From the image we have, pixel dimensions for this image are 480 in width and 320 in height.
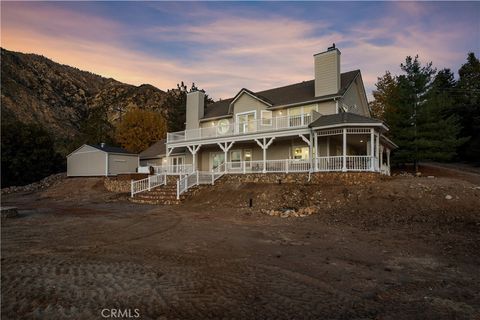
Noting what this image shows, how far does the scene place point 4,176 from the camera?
37.2m

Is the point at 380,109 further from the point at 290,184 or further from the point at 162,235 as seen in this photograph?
the point at 162,235

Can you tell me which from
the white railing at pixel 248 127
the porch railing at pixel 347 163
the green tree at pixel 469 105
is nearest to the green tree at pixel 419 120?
the green tree at pixel 469 105

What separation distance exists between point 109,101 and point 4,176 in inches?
3411

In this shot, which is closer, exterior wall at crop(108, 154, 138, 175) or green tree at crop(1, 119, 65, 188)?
exterior wall at crop(108, 154, 138, 175)

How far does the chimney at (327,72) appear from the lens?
899 inches

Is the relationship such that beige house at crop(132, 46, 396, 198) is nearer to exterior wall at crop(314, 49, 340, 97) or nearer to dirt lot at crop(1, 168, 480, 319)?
exterior wall at crop(314, 49, 340, 97)

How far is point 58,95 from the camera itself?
10662 cm

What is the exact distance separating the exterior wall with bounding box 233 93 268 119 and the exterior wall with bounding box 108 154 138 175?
15.8m

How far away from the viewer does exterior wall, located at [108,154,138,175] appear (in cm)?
3331

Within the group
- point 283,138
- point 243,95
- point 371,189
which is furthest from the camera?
point 243,95

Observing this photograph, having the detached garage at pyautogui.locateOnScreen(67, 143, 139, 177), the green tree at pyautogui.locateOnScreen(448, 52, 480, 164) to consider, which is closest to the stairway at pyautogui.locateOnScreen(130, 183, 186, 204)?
the detached garage at pyautogui.locateOnScreen(67, 143, 139, 177)

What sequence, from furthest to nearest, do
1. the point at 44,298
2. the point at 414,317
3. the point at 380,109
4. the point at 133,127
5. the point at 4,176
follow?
1. the point at 133,127
2. the point at 380,109
3. the point at 4,176
4. the point at 44,298
5. the point at 414,317

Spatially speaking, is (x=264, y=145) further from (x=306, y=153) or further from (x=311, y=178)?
(x=311, y=178)

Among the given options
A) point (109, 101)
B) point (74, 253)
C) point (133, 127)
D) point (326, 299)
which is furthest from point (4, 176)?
point (109, 101)
